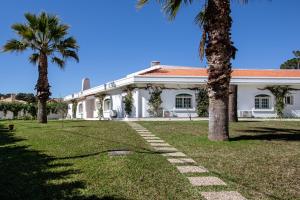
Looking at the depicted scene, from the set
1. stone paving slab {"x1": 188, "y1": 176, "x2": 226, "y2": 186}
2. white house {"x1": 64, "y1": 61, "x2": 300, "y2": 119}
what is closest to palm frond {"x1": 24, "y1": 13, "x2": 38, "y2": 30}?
white house {"x1": 64, "y1": 61, "x2": 300, "y2": 119}

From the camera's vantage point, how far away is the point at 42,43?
22734 millimetres

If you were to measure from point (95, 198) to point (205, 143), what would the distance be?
272 inches

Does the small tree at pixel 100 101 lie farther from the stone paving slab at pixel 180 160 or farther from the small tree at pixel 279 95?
the stone paving slab at pixel 180 160

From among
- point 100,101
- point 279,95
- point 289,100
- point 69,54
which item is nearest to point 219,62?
point 69,54

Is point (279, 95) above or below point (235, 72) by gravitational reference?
below

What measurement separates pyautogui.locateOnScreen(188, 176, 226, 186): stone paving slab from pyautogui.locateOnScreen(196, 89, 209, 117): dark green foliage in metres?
20.8

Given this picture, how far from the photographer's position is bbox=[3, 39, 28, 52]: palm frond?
22.2 metres

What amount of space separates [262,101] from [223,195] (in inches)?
982

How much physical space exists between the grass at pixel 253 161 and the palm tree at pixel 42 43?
12.0 meters

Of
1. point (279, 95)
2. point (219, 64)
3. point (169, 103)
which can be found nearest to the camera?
point (219, 64)

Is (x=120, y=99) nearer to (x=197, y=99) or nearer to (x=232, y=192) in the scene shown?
(x=197, y=99)

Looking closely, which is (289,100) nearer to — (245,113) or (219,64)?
(245,113)

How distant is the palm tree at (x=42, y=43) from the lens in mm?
22062

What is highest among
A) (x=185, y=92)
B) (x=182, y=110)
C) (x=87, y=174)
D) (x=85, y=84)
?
(x=85, y=84)
